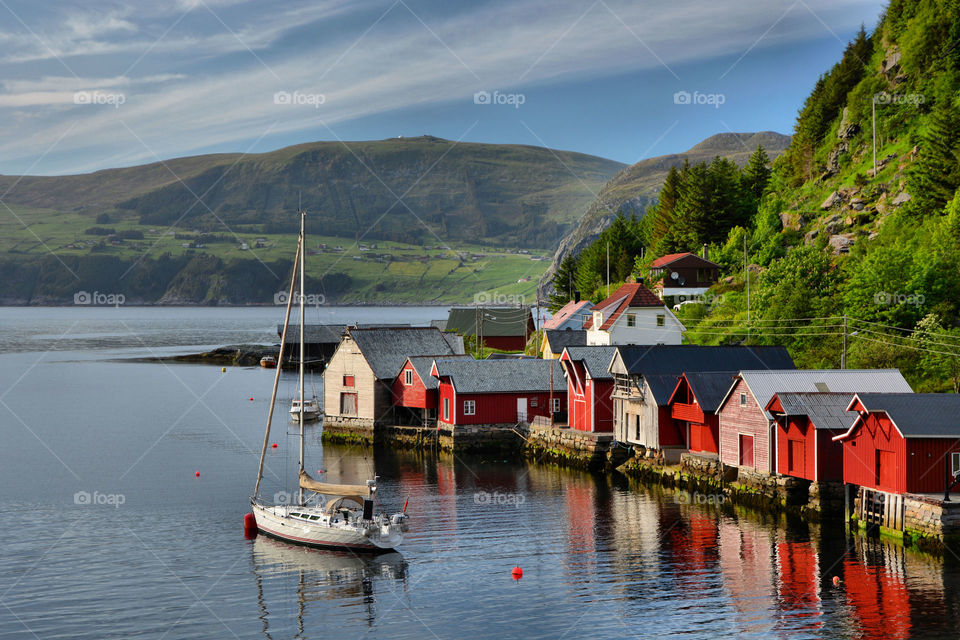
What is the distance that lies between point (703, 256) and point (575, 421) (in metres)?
61.5

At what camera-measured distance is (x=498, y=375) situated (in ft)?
253

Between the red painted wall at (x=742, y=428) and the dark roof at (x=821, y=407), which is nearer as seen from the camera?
the dark roof at (x=821, y=407)

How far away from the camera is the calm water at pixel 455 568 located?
→ 34781 millimetres

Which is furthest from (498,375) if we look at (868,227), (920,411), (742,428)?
(868,227)

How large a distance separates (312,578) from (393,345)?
4412cm

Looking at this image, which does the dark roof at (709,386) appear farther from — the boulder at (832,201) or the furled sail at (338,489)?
the boulder at (832,201)

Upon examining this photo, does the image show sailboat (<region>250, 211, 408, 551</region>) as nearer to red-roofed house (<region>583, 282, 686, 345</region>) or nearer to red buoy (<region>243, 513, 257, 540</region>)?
red buoy (<region>243, 513, 257, 540</region>)

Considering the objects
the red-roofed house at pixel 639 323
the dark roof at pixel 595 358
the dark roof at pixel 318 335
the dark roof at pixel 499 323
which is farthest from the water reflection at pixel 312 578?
the dark roof at pixel 318 335

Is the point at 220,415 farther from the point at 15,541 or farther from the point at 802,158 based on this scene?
the point at 802,158

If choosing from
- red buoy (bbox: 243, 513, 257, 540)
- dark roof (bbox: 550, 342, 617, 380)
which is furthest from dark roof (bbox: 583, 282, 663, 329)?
red buoy (bbox: 243, 513, 257, 540)

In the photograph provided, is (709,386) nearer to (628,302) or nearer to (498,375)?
(498,375)

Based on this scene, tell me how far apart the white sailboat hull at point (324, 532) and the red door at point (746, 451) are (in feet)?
71.9

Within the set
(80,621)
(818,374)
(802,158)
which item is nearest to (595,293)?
(802,158)

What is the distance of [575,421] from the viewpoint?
236 feet
